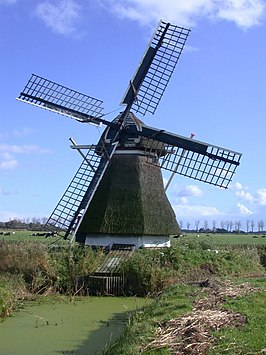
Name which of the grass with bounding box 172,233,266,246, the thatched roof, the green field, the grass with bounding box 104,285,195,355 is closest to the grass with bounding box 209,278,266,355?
the grass with bounding box 104,285,195,355

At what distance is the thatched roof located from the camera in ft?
56.3

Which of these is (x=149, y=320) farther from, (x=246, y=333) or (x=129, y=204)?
(x=129, y=204)

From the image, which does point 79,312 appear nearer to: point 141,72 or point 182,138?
point 182,138

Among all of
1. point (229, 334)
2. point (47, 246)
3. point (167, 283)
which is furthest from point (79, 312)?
point (229, 334)

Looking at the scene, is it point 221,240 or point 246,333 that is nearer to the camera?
point 246,333

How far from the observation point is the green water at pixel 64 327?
859cm

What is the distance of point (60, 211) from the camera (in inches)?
687

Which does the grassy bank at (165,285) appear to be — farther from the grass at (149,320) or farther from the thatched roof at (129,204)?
the thatched roof at (129,204)

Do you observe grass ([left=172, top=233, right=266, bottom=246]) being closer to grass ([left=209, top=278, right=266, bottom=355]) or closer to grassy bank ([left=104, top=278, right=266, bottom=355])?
grassy bank ([left=104, top=278, right=266, bottom=355])

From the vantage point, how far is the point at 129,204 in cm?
1738

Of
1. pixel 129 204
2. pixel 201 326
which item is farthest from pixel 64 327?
pixel 129 204

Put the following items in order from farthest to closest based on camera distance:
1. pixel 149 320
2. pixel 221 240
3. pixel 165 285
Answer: pixel 221 240 < pixel 165 285 < pixel 149 320

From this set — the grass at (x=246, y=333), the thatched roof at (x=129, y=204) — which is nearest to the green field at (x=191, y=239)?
the thatched roof at (x=129, y=204)

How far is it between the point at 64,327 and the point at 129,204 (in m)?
7.41
